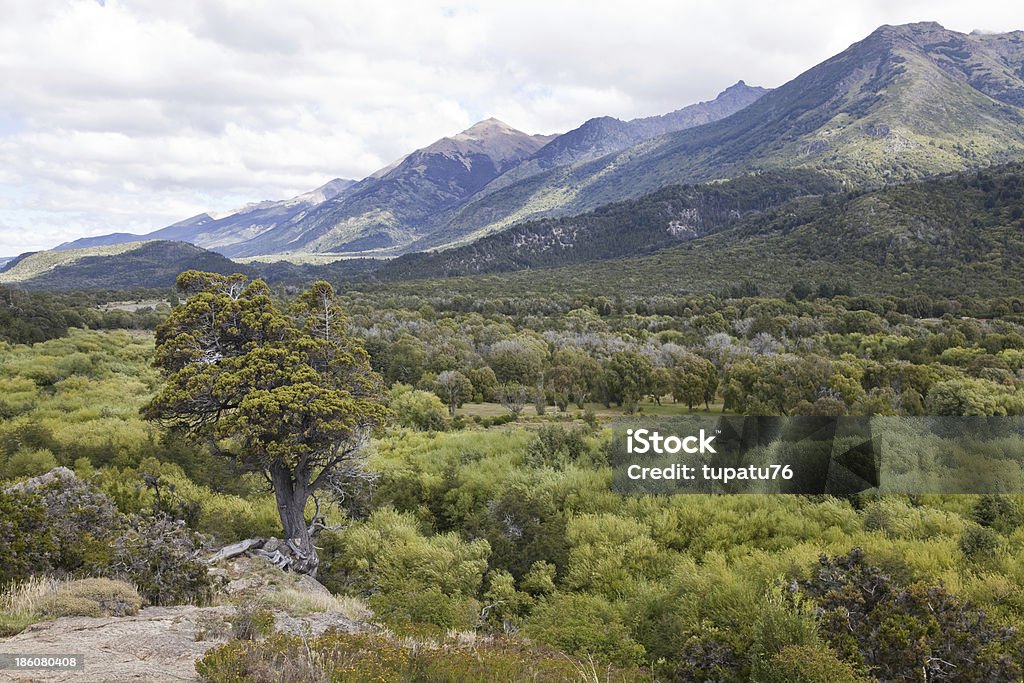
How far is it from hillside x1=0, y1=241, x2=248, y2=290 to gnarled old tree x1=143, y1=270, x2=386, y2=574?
134 m

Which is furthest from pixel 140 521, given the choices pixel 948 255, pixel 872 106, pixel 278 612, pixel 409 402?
pixel 872 106

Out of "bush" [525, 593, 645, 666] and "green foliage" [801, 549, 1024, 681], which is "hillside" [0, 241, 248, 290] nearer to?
"bush" [525, 593, 645, 666]

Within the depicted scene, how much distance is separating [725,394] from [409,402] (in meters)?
12.7

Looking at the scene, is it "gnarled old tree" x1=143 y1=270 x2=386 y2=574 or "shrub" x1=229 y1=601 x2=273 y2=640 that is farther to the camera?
"gnarled old tree" x1=143 y1=270 x2=386 y2=574

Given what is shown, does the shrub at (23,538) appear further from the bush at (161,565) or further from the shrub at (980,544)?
the shrub at (980,544)

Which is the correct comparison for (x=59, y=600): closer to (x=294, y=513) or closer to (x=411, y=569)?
(x=294, y=513)

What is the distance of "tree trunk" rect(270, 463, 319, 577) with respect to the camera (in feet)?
36.1

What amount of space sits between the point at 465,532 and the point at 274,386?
16.0 ft

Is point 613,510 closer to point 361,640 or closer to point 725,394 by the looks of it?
point 361,640

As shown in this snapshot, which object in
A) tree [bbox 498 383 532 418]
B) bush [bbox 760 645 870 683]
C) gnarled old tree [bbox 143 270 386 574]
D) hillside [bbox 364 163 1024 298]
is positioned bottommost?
tree [bbox 498 383 532 418]

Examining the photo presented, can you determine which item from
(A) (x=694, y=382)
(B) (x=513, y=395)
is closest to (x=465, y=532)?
(A) (x=694, y=382)

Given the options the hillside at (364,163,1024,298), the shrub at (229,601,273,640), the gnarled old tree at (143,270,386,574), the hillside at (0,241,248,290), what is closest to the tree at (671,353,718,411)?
the gnarled old tree at (143,270,386,574)

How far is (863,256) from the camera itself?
2645 inches

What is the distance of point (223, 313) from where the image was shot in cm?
1180
